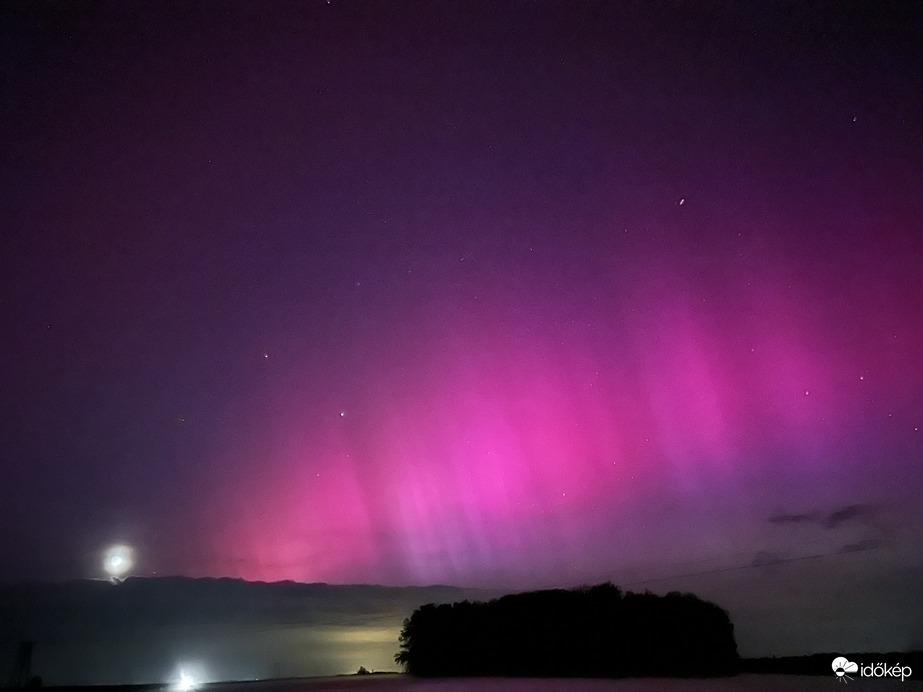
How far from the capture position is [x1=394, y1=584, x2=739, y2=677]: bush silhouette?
165 feet

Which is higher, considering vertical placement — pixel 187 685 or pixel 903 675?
pixel 187 685

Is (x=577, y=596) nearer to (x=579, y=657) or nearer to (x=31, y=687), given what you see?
(x=579, y=657)

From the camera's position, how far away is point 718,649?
50.7 meters

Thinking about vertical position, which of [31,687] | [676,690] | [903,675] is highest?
[31,687]

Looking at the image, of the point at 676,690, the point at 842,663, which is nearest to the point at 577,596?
the point at 842,663

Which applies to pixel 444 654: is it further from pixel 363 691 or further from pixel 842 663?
pixel 842 663

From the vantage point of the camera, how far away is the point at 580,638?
53844mm

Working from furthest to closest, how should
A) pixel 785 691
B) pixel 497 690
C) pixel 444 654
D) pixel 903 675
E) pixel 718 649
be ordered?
pixel 444 654, pixel 718 649, pixel 903 675, pixel 497 690, pixel 785 691

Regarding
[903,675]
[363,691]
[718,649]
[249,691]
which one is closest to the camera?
[903,675]

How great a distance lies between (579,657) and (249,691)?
2347cm

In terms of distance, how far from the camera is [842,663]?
35656 millimetres

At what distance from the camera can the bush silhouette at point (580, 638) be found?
50.2m

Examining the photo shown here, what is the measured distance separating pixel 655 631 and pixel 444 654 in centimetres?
1746

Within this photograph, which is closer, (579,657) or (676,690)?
(676,690)
